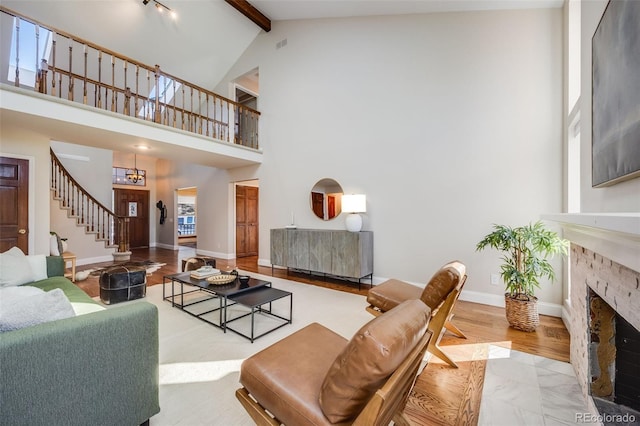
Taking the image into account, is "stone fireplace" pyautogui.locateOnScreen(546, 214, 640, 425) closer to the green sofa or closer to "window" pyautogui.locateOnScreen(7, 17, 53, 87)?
the green sofa

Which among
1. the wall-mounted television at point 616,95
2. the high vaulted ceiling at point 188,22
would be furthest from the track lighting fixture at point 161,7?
the wall-mounted television at point 616,95

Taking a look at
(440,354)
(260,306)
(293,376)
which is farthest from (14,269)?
(440,354)

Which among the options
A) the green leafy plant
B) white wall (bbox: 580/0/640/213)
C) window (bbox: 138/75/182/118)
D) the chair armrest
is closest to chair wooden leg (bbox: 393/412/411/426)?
the chair armrest

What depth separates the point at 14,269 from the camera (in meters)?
2.52

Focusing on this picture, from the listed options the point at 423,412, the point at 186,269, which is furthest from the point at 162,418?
the point at 186,269

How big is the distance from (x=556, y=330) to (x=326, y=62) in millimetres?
5090

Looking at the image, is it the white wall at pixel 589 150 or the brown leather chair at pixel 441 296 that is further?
the brown leather chair at pixel 441 296

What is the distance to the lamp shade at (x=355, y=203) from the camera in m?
4.29

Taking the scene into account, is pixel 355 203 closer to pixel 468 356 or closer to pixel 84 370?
pixel 468 356

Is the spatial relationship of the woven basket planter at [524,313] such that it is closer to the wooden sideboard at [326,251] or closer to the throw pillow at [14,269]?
the wooden sideboard at [326,251]

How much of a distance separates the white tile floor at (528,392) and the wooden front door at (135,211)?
9893 mm

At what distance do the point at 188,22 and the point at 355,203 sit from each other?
539cm

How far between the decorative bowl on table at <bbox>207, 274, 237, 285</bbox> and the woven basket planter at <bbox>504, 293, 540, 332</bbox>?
304cm

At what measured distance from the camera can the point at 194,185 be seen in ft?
25.9
